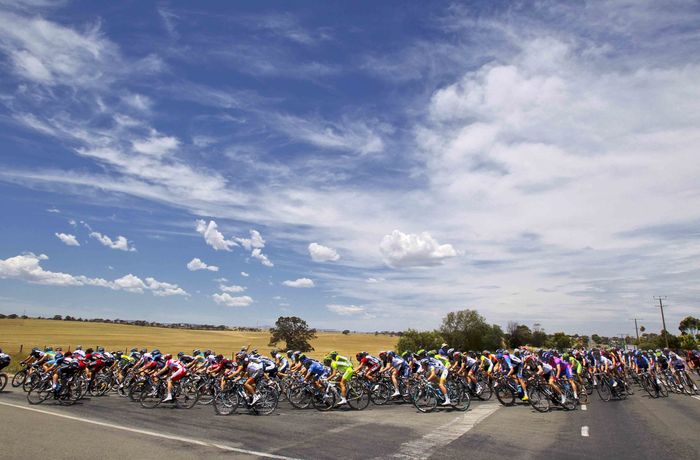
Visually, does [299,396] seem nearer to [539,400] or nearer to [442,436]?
[442,436]

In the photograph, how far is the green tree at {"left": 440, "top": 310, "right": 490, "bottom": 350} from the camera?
9006 cm

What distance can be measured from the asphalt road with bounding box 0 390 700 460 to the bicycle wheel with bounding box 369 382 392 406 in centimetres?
104

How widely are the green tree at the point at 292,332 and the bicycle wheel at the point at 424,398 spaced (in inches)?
2865

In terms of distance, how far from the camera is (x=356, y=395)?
1580 centimetres

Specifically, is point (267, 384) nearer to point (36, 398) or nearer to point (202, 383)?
point (202, 383)

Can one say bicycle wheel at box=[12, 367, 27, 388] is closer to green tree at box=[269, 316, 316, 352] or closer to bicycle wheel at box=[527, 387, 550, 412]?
bicycle wheel at box=[527, 387, 550, 412]

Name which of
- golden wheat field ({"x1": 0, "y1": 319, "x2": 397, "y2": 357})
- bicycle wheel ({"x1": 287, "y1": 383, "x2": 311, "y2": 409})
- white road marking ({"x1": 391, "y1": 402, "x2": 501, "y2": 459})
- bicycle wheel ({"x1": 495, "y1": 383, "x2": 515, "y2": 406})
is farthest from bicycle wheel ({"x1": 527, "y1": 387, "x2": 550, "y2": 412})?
golden wheat field ({"x1": 0, "y1": 319, "x2": 397, "y2": 357})

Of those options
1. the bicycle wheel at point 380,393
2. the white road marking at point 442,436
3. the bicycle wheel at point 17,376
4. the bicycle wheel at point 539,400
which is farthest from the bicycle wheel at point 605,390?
the bicycle wheel at point 17,376

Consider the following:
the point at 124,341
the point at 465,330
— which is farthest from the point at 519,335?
the point at 124,341

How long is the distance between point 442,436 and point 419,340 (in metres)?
71.9

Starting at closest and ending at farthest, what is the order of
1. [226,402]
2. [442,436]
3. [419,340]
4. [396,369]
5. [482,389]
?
[442,436] → [226,402] → [396,369] → [482,389] → [419,340]

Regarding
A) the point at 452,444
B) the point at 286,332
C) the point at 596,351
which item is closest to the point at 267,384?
the point at 452,444

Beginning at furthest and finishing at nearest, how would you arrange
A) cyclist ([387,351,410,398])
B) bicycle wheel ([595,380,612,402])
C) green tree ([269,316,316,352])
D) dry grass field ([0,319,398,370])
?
1. green tree ([269,316,316,352])
2. dry grass field ([0,319,398,370])
3. bicycle wheel ([595,380,612,402])
4. cyclist ([387,351,410,398])

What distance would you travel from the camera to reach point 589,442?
9.88 metres
